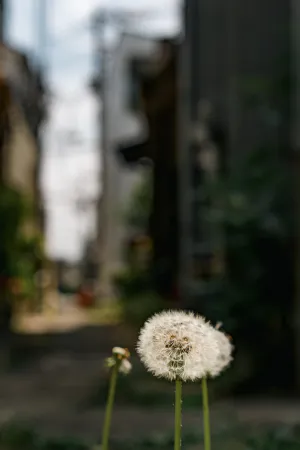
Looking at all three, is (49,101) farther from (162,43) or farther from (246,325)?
(246,325)

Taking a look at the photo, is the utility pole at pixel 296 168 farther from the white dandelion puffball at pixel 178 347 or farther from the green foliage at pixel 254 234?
the white dandelion puffball at pixel 178 347

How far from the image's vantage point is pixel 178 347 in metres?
1.49

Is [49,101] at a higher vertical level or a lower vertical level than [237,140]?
higher

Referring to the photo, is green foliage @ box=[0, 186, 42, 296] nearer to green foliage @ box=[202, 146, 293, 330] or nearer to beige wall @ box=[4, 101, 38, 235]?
beige wall @ box=[4, 101, 38, 235]

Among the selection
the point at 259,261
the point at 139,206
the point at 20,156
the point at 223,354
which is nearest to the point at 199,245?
the point at 259,261

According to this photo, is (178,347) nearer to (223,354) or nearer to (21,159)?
(223,354)

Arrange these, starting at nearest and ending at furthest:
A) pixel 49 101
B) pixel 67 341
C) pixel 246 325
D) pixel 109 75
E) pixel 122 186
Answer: pixel 246 325 < pixel 67 341 < pixel 49 101 < pixel 109 75 < pixel 122 186

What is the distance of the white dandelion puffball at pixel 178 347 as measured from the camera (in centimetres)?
148

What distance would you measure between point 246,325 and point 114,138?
22.8 metres

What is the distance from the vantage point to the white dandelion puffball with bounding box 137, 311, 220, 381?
1481 millimetres

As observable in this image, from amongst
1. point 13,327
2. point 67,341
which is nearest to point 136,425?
point 67,341

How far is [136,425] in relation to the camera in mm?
5641

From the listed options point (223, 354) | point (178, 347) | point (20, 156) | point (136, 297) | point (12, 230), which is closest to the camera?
point (178, 347)

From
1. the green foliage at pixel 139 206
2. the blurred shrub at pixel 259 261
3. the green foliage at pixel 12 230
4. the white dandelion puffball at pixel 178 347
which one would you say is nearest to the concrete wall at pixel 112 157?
the green foliage at pixel 139 206
